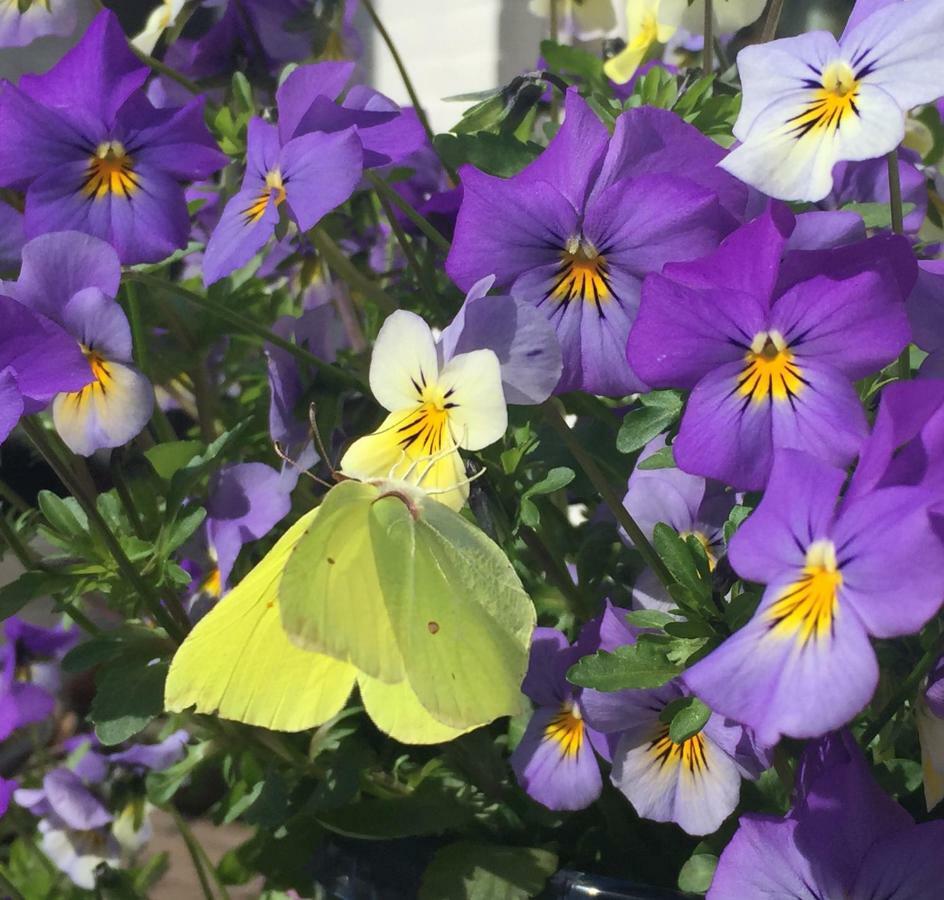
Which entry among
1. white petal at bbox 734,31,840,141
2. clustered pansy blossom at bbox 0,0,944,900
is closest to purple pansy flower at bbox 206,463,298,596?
clustered pansy blossom at bbox 0,0,944,900

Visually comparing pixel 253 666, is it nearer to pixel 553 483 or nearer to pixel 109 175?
pixel 553 483

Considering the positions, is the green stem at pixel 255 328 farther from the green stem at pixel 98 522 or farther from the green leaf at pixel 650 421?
the green leaf at pixel 650 421

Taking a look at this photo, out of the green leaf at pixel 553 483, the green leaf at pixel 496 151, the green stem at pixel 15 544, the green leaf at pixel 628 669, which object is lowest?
the green stem at pixel 15 544

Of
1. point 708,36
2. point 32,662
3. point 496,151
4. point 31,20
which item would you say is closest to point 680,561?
point 496,151

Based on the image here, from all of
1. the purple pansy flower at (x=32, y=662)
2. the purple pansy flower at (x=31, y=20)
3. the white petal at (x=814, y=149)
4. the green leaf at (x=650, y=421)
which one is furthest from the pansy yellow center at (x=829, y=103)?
the purple pansy flower at (x=32, y=662)

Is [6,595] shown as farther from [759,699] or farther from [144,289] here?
[759,699]

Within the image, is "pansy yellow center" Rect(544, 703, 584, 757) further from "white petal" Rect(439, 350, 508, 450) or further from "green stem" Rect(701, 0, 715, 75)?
"green stem" Rect(701, 0, 715, 75)
